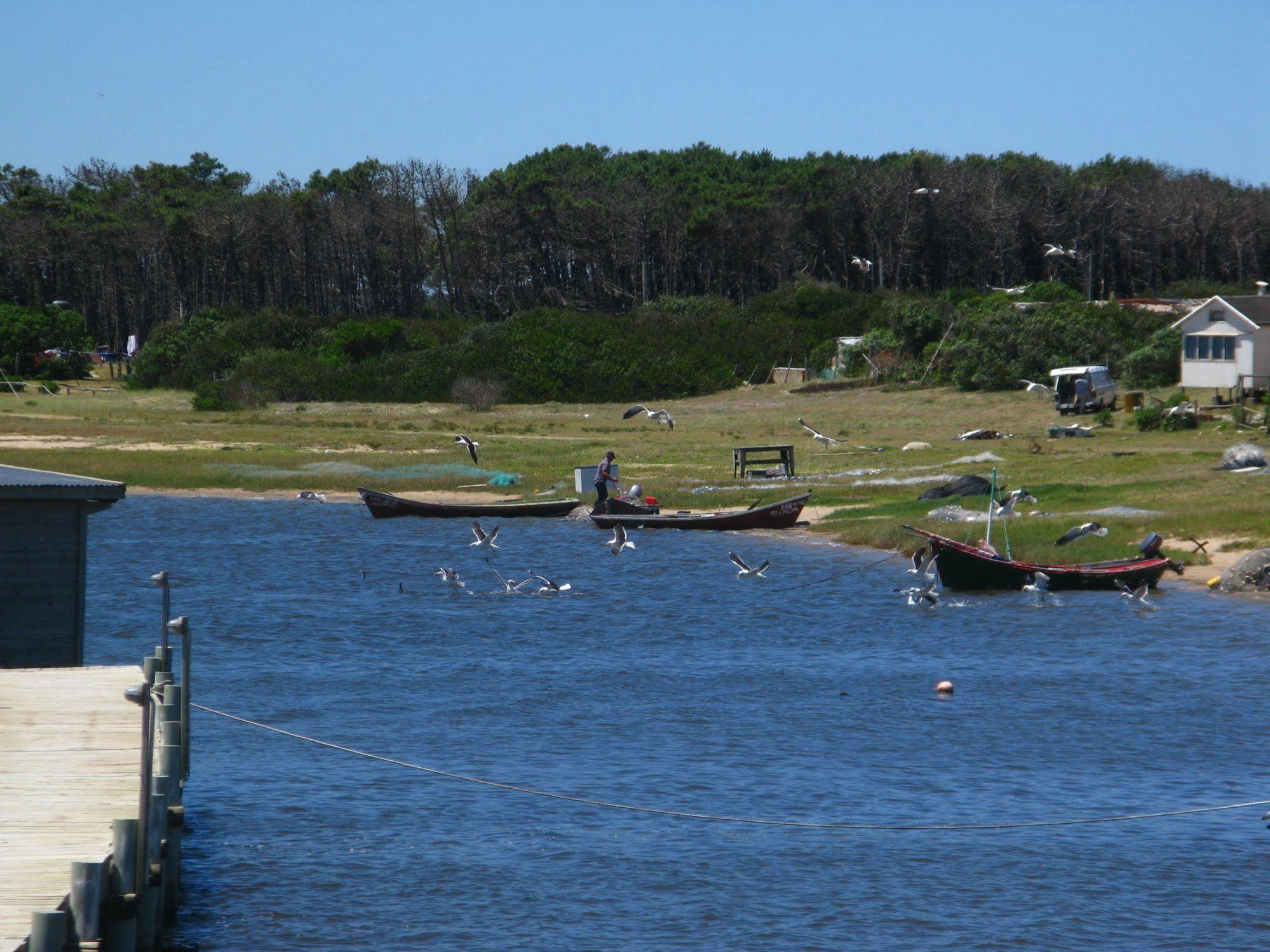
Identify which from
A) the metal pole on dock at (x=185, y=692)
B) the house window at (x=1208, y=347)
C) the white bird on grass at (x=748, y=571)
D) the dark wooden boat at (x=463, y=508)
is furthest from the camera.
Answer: the house window at (x=1208, y=347)

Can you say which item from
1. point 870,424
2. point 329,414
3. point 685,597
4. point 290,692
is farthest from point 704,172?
point 290,692

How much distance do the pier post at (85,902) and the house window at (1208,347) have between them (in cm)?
5921

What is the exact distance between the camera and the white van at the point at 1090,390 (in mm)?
60750

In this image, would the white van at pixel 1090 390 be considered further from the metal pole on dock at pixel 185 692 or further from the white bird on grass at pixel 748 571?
the metal pole on dock at pixel 185 692

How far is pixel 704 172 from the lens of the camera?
124812 mm

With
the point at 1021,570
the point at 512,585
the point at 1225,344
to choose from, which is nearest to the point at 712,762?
the point at 1021,570

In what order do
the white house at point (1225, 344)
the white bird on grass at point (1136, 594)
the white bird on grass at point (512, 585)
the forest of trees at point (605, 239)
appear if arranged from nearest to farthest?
1. the white bird on grass at point (1136, 594)
2. the white bird on grass at point (512, 585)
3. the white house at point (1225, 344)
4. the forest of trees at point (605, 239)

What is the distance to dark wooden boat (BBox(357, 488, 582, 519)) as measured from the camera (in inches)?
1817

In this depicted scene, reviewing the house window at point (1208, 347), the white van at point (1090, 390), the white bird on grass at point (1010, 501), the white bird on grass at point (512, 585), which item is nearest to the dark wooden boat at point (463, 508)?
the white bird on grass at point (512, 585)

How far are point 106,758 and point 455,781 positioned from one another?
19.4 ft

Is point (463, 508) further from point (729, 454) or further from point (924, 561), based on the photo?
point (924, 561)

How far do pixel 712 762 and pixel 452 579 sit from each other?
1482cm

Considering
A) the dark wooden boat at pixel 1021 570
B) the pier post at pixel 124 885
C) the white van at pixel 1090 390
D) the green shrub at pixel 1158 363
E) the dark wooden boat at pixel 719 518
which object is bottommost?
the pier post at pixel 124 885

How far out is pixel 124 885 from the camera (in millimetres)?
11984
